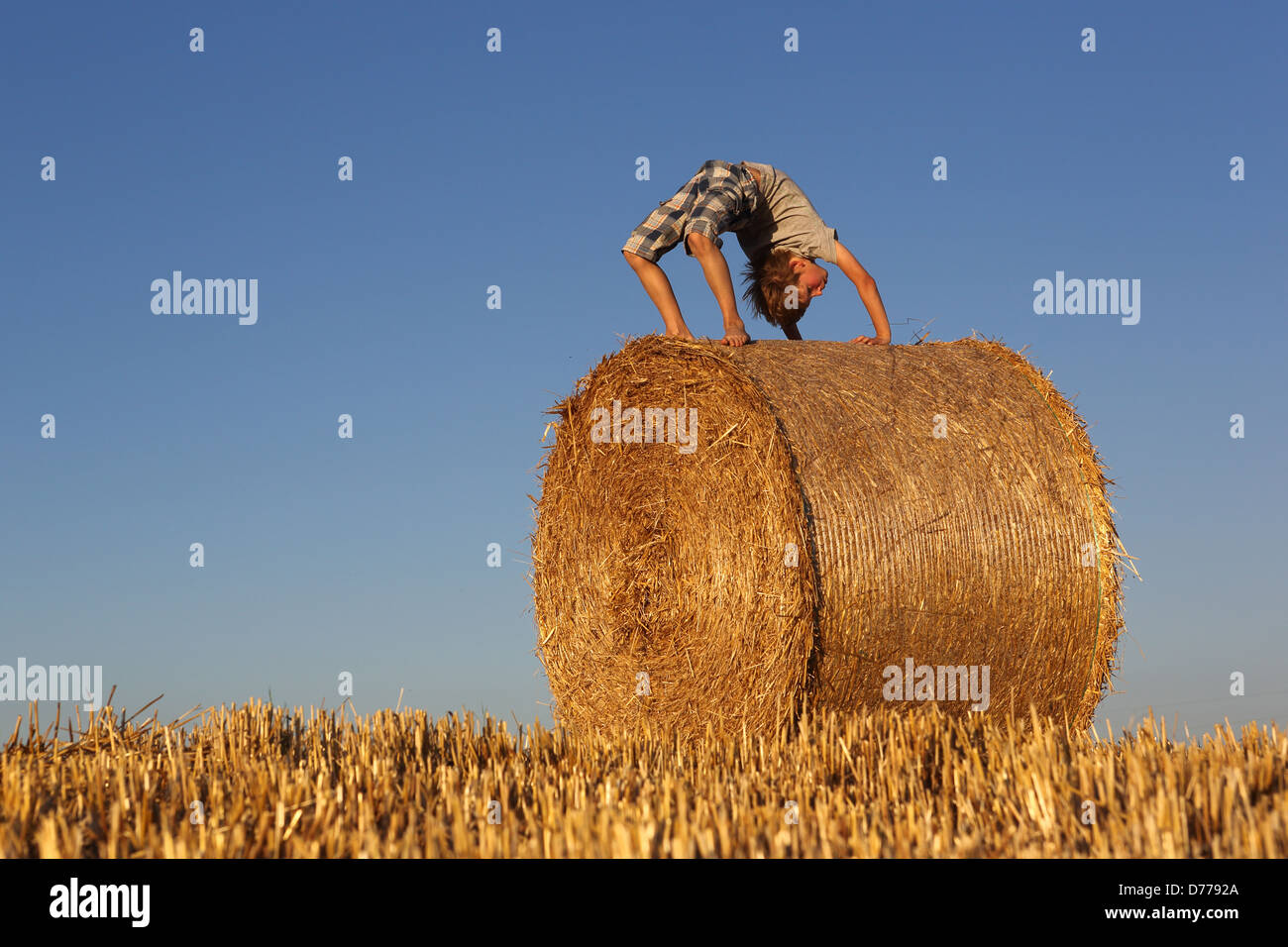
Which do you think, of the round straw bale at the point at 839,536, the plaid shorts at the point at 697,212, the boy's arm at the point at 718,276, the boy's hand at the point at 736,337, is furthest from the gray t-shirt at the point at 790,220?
the boy's hand at the point at 736,337

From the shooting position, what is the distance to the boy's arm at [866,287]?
8.31 metres

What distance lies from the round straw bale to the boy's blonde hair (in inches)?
45.5

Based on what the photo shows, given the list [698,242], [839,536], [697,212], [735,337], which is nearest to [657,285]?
[698,242]

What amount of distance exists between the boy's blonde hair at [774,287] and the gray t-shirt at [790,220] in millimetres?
97

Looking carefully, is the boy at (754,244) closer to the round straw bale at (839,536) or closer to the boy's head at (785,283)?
the boy's head at (785,283)

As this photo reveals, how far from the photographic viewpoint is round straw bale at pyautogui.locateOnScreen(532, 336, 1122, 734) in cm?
627

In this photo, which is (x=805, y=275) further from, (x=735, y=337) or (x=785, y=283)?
(x=735, y=337)

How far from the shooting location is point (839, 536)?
6.23 metres

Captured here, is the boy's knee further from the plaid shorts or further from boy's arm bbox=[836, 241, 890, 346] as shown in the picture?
boy's arm bbox=[836, 241, 890, 346]

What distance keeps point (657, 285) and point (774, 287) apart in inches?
41.6
